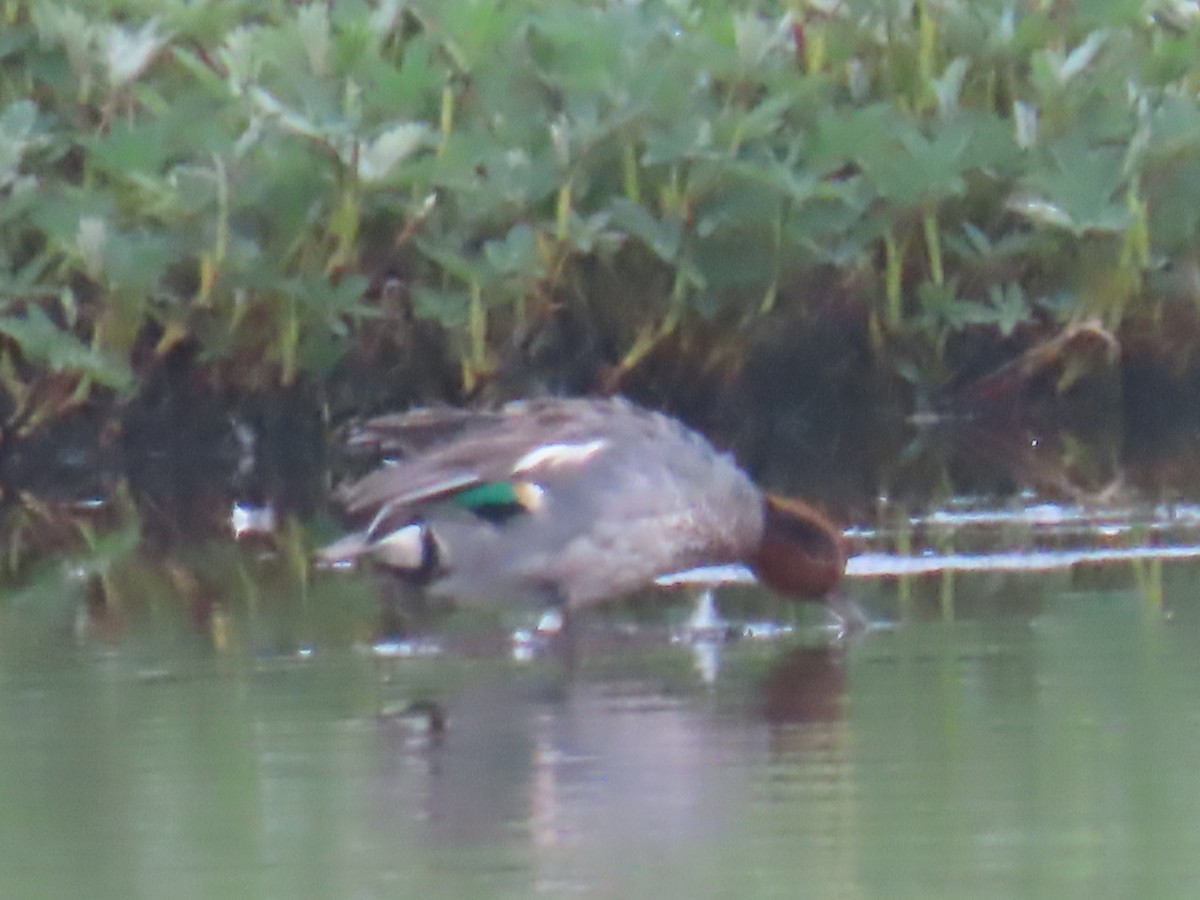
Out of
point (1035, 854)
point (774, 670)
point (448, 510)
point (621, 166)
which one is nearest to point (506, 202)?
point (621, 166)

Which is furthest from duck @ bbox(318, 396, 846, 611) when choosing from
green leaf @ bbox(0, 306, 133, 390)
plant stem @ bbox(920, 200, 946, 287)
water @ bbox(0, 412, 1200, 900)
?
plant stem @ bbox(920, 200, 946, 287)

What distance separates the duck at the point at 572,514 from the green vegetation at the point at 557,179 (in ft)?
7.99

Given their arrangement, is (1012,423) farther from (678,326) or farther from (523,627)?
(523,627)

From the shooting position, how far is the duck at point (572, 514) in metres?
6.30

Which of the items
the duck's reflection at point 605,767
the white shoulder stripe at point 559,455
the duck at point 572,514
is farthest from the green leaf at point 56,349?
the duck's reflection at point 605,767

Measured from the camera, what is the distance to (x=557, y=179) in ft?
29.7

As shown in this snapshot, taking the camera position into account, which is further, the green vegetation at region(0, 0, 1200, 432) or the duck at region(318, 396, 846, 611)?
the green vegetation at region(0, 0, 1200, 432)

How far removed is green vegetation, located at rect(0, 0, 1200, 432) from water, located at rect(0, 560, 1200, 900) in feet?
9.07

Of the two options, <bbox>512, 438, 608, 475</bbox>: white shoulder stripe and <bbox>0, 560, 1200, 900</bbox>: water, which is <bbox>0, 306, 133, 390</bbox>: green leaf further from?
<bbox>512, 438, 608, 475</bbox>: white shoulder stripe

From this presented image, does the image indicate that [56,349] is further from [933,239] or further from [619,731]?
[619,731]

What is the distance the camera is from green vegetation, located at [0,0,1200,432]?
29.5ft

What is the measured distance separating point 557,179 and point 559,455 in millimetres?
2761

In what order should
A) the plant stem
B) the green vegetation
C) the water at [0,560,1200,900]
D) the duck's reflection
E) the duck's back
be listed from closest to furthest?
1. the water at [0,560,1200,900]
2. the duck's reflection
3. the duck's back
4. the green vegetation
5. the plant stem

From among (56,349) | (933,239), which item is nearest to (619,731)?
(56,349)
